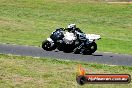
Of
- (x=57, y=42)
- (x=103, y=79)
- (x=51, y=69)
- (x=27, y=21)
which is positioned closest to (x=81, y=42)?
(x=57, y=42)

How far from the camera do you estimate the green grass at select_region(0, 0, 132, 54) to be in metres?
36.7

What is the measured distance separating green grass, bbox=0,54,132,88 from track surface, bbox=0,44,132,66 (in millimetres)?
1991

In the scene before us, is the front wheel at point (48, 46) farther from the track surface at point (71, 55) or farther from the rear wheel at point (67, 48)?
the rear wheel at point (67, 48)

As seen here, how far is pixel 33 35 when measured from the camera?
35969 millimetres

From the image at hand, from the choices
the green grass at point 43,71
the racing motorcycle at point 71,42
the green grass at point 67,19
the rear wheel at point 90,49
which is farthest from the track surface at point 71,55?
the green grass at point 67,19

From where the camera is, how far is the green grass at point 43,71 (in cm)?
1463

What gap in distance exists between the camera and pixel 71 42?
83.2 feet

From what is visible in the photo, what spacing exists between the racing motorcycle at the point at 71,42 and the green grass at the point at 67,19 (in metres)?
4.89

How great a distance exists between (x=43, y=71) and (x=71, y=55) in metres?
6.92

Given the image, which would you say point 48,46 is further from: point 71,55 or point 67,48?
point 71,55

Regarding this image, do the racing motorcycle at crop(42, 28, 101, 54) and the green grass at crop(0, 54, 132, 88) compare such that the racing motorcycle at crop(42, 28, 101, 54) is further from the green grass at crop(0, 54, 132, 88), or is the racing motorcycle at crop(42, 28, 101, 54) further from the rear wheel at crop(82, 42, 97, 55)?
the green grass at crop(0, 54, 132, 88)

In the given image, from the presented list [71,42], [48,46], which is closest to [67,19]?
[48,46]

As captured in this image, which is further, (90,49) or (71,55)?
(90,49)

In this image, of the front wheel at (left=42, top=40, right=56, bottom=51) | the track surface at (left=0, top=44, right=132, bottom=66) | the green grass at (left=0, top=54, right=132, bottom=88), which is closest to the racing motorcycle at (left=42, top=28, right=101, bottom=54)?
the front wheel at (left=42, top=40, right=56, bottom=51)
